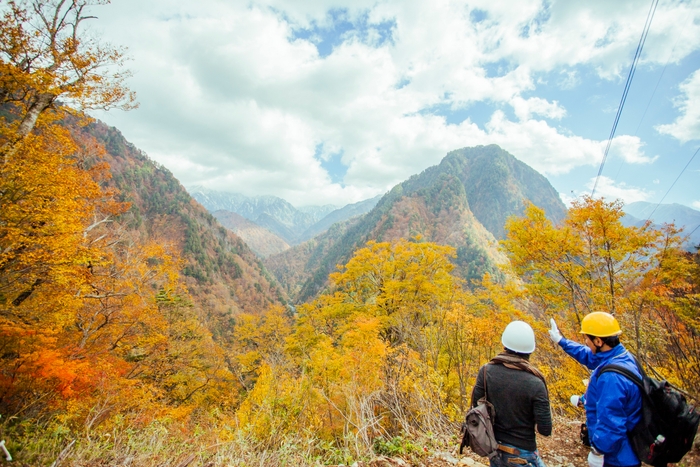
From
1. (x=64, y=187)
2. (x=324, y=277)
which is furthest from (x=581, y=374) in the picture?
(x=324, y=277)

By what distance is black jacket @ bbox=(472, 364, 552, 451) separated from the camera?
2652 millimetres

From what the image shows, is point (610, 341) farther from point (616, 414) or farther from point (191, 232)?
point (191, 232)

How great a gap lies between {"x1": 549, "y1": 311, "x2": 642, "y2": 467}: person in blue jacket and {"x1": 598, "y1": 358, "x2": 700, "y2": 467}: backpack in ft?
0.16

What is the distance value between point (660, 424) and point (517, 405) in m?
1.00

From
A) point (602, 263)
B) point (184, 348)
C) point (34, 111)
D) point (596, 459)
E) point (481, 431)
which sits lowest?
point (184, 348)

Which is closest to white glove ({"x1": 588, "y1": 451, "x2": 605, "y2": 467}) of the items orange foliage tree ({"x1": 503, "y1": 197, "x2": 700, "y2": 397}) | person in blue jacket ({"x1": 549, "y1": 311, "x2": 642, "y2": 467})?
person in blue jacket ({"x1": 549, "y1": 311, "x2": 642, "y2": 467})

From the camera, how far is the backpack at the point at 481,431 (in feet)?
8.62

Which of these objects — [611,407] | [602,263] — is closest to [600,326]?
[611,407]

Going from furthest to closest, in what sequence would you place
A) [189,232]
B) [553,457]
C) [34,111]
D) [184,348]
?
1. [189,232]
2. [184,348]
3. [34,111]
4. [553,457]

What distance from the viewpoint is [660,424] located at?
7.54ft

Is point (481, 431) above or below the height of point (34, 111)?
below

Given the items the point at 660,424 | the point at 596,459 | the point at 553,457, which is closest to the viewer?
the point at 660,424

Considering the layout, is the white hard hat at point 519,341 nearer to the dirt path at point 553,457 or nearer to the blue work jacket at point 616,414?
the blue work jacket at point 616,414

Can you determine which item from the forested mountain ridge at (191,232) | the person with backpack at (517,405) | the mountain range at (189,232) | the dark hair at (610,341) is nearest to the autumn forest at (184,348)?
the person with backpack at (517,405)
